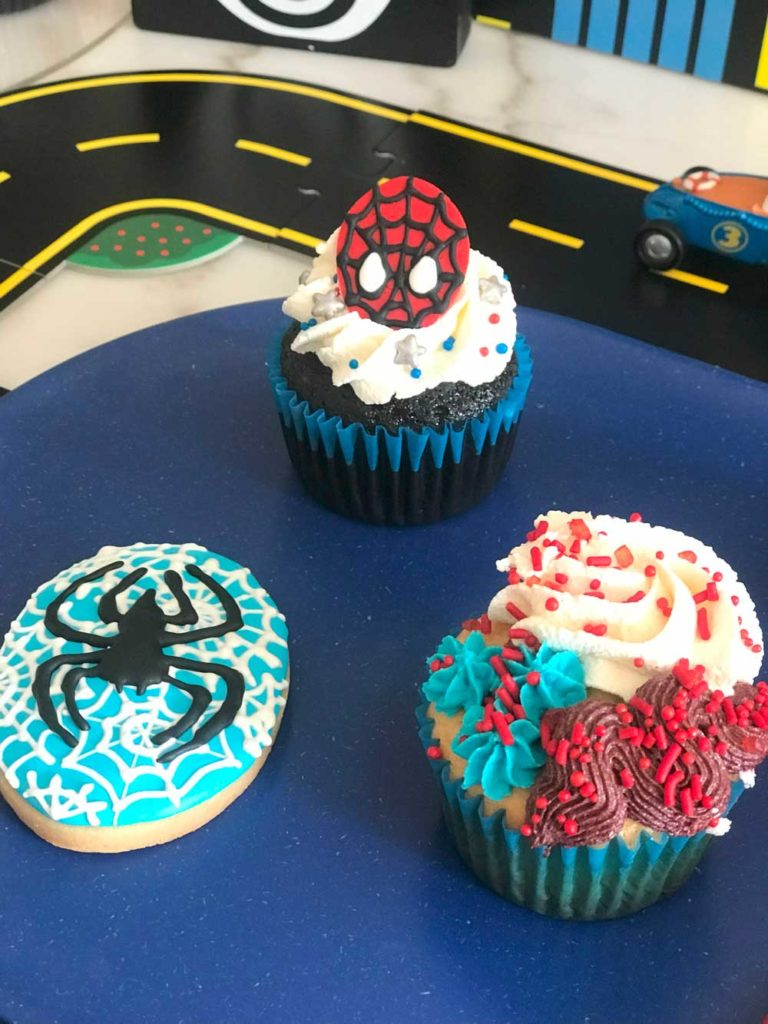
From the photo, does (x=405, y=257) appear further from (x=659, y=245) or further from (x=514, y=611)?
(x=659, y=245)

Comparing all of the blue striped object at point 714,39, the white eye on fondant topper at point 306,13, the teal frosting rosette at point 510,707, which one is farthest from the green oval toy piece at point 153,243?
the teal frosting rosette at point 510,707

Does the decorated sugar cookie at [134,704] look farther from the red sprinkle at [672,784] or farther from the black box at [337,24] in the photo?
the black box at [337,24]

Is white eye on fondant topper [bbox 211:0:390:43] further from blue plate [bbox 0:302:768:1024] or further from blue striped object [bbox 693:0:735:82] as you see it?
blue plate [bbox 0:302:768:1024]

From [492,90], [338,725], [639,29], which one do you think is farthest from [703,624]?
[639,29]

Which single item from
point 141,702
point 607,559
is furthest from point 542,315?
point 141,702

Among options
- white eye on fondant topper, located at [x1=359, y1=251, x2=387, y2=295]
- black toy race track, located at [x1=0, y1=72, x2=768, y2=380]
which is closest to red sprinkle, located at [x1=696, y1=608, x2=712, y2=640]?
white eye on fondant topper, located at [x1=359, y1=251, x2=387, y2=295]

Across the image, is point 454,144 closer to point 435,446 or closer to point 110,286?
point 110,286
